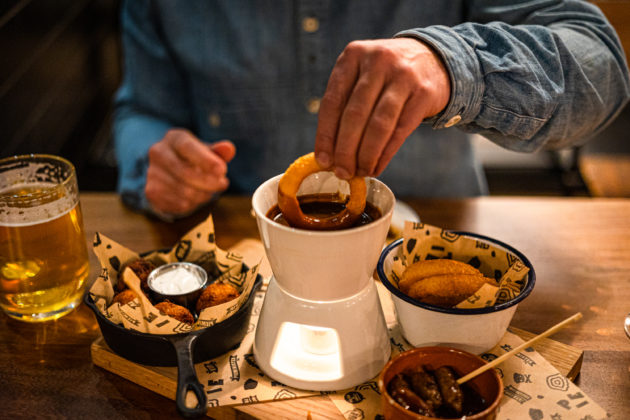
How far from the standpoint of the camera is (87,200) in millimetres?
1599

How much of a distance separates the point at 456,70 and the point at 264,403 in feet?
2.14

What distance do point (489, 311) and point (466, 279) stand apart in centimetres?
7

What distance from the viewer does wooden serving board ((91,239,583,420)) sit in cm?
88

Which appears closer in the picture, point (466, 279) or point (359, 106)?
point (359, 106)

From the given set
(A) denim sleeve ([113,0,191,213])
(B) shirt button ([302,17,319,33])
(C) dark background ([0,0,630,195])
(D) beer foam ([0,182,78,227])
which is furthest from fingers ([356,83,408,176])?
(C) dark background ([0,0,630,195])

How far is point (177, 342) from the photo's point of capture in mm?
899

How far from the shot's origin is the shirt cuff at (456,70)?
1.01 metres

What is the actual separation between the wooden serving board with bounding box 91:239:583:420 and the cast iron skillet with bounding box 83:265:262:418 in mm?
17

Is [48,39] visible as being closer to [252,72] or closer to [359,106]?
[252,72]

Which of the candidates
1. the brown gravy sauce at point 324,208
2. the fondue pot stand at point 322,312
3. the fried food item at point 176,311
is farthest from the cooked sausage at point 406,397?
the fried food item at point 176,311

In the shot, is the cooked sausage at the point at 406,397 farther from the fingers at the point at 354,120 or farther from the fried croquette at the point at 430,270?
the fingers at the point at 354,120

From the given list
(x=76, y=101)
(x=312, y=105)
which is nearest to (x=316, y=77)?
(x=312, y=105)

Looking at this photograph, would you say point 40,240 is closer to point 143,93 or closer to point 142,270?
point 142,270

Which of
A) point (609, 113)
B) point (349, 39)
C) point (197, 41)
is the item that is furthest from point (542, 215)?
point (197, 41)
